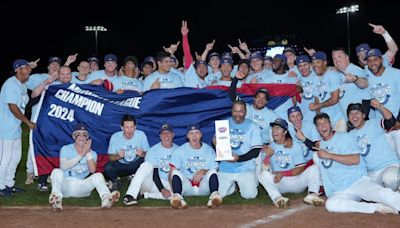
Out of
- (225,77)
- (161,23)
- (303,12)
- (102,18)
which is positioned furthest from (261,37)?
(225,77)

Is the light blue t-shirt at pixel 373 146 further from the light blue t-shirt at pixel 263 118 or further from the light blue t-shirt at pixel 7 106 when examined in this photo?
the light blue t-shirt at pixel 7 106

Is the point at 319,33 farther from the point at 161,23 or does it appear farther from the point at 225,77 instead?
the point at 225,77

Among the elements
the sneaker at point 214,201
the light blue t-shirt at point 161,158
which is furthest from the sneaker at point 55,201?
the sneaker at point 214,201

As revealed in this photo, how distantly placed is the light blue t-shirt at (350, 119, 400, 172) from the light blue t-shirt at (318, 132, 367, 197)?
0.28 metres

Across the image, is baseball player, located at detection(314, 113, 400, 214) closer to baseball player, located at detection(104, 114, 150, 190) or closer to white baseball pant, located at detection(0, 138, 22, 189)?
baseball player, located at detection(104, 114, 150, 190)

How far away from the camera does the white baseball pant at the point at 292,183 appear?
750 cm

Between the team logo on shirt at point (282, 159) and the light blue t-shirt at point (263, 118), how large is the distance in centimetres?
69

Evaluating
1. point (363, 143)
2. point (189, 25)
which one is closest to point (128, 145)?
point (363, 143)

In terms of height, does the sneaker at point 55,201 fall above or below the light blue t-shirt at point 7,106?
below

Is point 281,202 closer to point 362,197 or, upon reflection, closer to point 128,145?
point 362,197

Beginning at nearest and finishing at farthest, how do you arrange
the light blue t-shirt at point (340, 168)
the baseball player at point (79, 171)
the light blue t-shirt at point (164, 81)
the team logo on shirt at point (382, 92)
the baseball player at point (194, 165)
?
the light blue t-shirt at point (340, 168) < the baseball player at point (79, 171) < the baseball player at point (194, 165) < the team logo on shirt at point (382, 92) < the light blue t-shirt at point (164, 81)

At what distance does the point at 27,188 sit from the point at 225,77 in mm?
4289

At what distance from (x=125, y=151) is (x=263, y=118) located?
8.03 ft

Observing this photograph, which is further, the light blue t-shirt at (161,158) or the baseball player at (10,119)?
the baseball player at (10,119)
